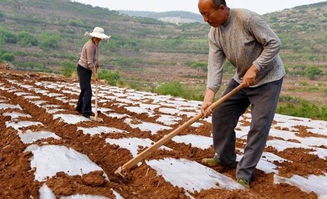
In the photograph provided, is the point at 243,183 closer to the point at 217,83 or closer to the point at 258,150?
the point at 258,150

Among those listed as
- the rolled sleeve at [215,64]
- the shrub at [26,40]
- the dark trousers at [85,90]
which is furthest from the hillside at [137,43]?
the rolled sleeve at [215,64]

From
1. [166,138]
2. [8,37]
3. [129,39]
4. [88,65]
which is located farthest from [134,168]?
[129,39]

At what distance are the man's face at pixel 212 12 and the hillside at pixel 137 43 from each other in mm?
32784

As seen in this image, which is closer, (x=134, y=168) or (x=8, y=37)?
(x=134, y=168)

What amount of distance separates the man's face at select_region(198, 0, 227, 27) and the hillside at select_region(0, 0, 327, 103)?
32.8 m

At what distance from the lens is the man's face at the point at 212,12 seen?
339 cm

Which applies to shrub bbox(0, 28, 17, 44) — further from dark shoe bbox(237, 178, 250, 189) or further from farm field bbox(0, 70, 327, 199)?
dark shoe bbox(237, 178, 250, 189)

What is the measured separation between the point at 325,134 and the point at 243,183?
12.8 feet

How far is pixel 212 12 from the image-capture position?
343cm

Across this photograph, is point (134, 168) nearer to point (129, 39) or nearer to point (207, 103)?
point (207, 103)

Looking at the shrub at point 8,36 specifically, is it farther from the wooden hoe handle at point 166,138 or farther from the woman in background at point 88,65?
the wooden hoe handle at point 166,138

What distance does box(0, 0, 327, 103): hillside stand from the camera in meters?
48.4

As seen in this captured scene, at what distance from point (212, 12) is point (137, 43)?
232 feet

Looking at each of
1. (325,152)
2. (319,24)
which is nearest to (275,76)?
(325,152)
